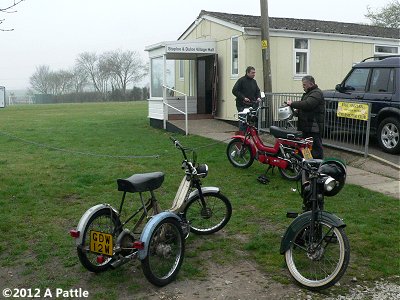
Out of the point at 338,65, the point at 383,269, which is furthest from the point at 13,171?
the point at 338,65

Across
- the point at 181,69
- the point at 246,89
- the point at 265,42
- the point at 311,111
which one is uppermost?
the point at 265,42

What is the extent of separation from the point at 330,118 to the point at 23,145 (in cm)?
858

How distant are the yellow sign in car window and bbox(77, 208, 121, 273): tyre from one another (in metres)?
6.89

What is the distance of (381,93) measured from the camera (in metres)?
10.5

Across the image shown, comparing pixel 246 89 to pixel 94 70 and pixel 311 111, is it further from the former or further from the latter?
pixel 94 70

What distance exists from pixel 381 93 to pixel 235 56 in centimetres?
632

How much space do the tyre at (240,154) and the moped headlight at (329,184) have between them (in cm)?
471

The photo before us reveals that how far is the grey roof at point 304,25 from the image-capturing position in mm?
15714

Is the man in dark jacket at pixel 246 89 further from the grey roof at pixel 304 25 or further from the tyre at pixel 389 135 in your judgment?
the grey roof at pixel 304 25

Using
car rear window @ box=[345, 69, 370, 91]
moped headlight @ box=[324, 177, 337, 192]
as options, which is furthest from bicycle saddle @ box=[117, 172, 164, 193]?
car rear window @ box=[345, 69, 370, 91]

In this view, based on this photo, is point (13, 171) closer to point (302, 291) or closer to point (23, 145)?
point (23, 145)

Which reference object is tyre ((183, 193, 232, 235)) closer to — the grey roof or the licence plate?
the licence plate

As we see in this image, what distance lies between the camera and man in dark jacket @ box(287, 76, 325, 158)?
8.01 metres

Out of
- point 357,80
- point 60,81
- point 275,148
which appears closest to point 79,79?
point 60,81
